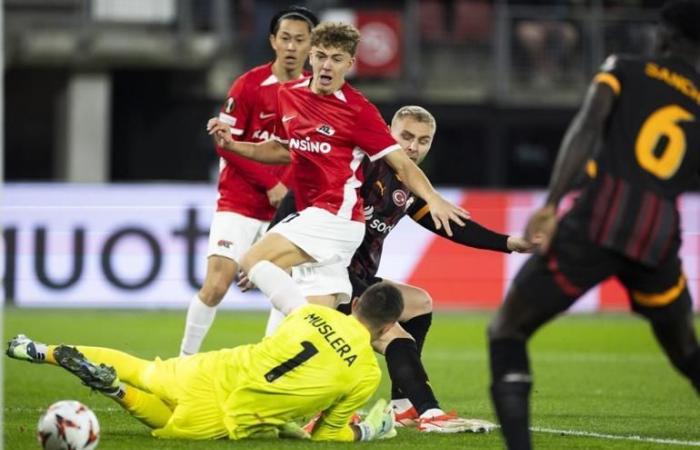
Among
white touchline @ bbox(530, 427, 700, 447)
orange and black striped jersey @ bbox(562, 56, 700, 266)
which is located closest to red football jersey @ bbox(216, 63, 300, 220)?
white touchline @ bbox(530, 427, 700, 447)

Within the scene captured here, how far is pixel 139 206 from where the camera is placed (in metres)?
19.1

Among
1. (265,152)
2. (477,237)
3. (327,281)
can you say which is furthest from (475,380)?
(327,281)

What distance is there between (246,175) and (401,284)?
1.87 m

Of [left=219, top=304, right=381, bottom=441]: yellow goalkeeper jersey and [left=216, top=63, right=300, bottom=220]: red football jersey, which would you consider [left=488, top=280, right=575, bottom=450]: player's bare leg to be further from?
[left=216, top=63, right=300, bottom=220]: red football jersey

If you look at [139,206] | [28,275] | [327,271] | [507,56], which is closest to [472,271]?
[139,206]

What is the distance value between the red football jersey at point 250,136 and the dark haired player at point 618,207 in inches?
156

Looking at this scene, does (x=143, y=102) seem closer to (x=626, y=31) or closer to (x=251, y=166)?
(x=626, y=31)

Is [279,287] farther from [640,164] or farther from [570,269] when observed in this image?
[640,164]

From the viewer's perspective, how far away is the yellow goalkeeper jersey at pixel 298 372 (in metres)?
7.36

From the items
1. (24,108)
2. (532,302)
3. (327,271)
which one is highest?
(532,302)

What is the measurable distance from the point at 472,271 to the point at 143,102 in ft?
32.0

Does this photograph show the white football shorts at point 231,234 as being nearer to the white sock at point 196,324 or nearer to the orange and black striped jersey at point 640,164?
the white sock at point 196,324

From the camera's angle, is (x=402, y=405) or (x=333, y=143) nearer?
(x=333, y=143)

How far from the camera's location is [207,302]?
10.2 m
